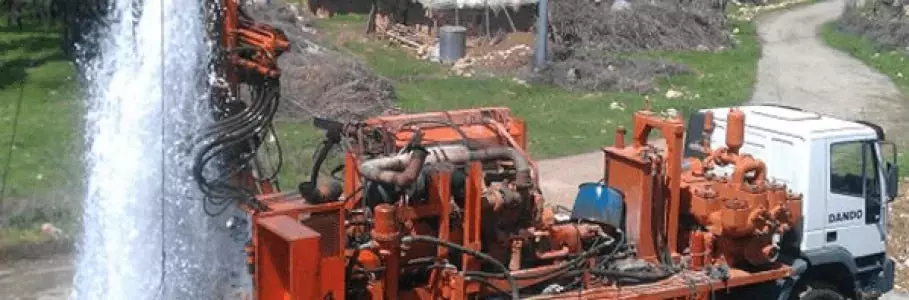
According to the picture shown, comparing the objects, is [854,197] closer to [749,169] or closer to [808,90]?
[749,169]

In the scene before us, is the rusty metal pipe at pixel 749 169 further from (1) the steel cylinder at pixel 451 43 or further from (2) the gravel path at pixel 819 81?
(1) the steel cylinder at pixel 451 43

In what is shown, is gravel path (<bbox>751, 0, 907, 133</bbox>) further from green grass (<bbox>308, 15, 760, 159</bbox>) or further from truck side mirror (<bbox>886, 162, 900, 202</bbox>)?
truck side mirror (<bbox>886, 162, 900, 202</bbox>)

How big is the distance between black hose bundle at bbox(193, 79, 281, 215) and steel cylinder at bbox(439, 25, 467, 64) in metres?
21.0

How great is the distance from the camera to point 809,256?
1134 cm

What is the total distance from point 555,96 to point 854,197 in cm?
1557

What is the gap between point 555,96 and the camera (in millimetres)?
26891

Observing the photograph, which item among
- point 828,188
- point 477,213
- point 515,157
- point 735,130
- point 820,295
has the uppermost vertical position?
point 735,130

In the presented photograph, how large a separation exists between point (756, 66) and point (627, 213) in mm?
23642

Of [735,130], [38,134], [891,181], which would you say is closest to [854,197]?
[891,181]

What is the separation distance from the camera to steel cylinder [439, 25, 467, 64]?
3047 centimetres

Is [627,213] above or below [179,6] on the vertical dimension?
below

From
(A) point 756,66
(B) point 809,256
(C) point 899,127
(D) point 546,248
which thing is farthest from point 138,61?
(A) point 756,66

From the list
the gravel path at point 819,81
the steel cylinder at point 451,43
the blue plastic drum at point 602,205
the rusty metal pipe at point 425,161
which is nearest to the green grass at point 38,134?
the rusty metal pipe at point 425,161

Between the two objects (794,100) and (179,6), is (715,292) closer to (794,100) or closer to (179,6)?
(179,6)
